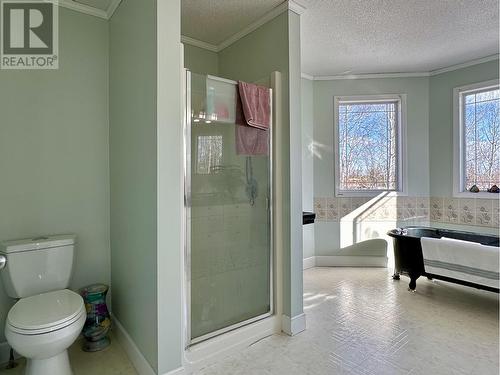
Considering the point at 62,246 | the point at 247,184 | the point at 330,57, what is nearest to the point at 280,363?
the point at 247,184

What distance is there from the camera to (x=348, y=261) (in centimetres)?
426

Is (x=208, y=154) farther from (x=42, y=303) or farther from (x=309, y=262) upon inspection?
(x=309, y=262)

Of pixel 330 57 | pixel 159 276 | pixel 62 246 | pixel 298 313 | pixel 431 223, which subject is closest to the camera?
pixel 159 276

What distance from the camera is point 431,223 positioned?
4.15m

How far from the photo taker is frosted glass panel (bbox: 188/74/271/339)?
2115mm

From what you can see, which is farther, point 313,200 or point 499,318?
point 313,200

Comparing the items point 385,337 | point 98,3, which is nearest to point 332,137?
point 385,337

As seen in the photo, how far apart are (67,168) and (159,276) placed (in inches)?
50.1

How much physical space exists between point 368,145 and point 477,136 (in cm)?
126

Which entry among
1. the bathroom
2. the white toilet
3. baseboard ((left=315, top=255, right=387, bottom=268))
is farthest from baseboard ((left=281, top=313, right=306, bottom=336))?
baseboard ((left=315, top=255, right=387, bottom=268))

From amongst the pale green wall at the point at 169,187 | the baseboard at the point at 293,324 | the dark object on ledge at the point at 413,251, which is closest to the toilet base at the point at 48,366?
the pale green wall at the point at 169,187

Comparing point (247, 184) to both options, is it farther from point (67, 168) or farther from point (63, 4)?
point (63, 4)

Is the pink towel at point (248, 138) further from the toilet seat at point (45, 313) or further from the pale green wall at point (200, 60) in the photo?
the toilet seat at point (45, 313)

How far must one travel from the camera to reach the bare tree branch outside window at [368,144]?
425 cm
